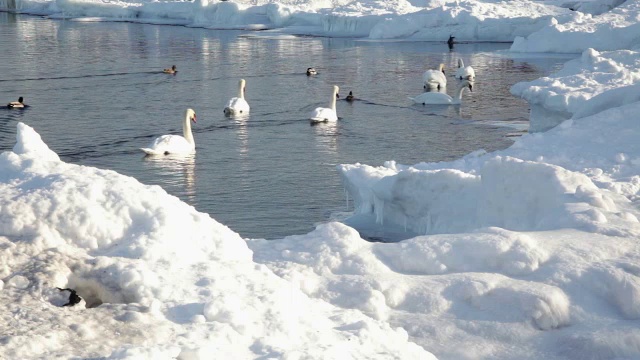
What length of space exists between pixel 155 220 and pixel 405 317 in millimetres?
1981

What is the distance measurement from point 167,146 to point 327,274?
458 inches

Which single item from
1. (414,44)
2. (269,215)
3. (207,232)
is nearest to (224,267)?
(207,232)

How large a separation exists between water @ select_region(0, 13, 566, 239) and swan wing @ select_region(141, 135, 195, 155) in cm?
30

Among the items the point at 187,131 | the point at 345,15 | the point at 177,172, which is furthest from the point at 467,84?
the point at 345,15

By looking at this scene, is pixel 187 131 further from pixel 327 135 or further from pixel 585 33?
pixel 585 33

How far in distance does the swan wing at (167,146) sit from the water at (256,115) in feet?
0.97

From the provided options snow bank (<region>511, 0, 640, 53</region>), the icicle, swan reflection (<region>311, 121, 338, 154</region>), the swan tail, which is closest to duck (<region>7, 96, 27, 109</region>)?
the swan tail

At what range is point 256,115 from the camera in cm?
2378

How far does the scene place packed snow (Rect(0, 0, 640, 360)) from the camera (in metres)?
5.50

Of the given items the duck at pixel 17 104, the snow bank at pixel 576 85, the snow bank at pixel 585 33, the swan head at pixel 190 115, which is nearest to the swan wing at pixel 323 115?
the swan head at pixel 190 115

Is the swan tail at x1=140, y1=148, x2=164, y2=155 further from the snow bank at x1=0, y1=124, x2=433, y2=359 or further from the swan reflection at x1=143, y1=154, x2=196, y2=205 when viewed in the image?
the snow bank at x1=0, y1=124, x2=433, y2=359

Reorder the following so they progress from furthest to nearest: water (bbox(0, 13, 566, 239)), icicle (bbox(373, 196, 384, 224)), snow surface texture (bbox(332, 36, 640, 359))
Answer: water (bbox(0, 13, 566, 239))
icicle (bbox(373, 196, 384, 224))
snow surface texture (bbox(332, 36, 640, 359))

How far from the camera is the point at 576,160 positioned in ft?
38.6

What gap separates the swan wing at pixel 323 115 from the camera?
22336 mm
